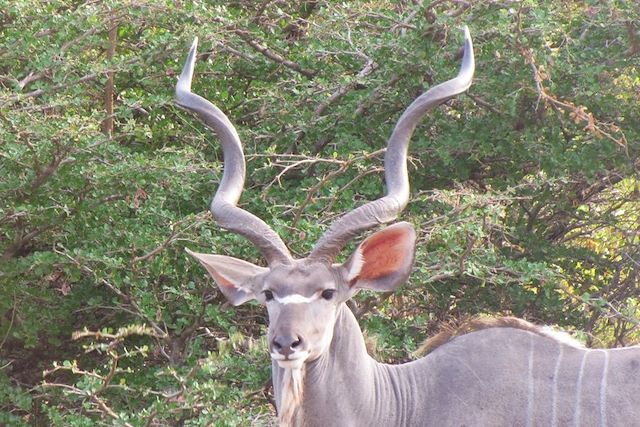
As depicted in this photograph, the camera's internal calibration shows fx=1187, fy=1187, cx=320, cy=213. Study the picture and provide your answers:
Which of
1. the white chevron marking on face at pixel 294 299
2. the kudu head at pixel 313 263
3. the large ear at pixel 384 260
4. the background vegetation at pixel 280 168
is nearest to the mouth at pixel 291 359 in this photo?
the kudu head at pixel 313 263

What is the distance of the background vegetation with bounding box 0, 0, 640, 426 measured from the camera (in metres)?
4.31

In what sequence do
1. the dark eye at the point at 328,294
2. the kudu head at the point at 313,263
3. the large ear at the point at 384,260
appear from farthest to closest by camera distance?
the large ear at the point at 384,260 → the dark eye at the point at 328,294 → the kudu head at the point at 313,263

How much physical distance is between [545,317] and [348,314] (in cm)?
170

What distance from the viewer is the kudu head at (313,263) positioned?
310 centimetres

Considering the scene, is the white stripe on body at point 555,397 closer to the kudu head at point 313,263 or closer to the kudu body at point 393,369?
the kudu body at point 393,369

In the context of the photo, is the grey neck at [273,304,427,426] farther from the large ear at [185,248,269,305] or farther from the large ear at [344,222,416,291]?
the large ear at [185,248,269,305]

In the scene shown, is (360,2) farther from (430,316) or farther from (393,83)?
(430,316)

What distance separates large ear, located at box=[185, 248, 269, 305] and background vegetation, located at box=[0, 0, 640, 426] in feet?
2.06

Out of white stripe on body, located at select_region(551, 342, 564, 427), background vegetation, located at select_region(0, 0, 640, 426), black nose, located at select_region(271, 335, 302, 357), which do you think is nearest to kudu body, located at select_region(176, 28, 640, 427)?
white stripe on body, located at select_region(551, 342, 564, 427)

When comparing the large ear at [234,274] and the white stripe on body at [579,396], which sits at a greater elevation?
the large ear at [234,274]

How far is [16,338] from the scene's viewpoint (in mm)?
4859

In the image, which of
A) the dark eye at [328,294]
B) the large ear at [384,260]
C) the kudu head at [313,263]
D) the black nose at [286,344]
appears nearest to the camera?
the black nose at [286,344]

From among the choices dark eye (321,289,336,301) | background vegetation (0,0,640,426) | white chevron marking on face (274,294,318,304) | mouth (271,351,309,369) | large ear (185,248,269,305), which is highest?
white chevron marking on face (274,294,318,304)

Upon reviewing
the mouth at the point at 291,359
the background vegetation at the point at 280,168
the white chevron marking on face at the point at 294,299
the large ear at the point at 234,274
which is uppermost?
the white chevron marking on face at the point at 294,299
